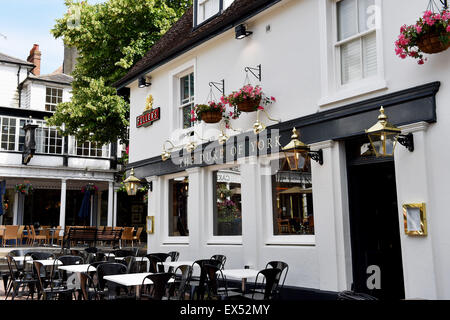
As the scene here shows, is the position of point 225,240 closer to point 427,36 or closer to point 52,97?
point 427,36

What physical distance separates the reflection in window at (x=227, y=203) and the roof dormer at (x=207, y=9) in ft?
12.9

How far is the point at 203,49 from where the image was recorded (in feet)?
35.8

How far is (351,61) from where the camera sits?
301 inches

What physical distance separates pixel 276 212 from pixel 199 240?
7.86ft

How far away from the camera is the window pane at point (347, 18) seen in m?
7.62

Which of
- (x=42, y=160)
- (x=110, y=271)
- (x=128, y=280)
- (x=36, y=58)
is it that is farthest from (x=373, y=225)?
(x=36, y=58)

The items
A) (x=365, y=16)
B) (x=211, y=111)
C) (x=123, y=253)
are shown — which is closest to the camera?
(x=365, y=16)

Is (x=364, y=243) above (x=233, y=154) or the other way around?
the other way around

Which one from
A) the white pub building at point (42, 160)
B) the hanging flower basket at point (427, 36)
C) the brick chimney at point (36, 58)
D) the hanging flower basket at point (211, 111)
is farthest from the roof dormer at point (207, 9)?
the brick chimney at point (36, 58)

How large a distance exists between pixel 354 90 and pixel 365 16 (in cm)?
125

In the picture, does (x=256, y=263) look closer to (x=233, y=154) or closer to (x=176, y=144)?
(x=233, y=154)

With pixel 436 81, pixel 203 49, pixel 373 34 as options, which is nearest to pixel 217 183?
pixel 203 49

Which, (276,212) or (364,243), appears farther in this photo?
(276,212)
